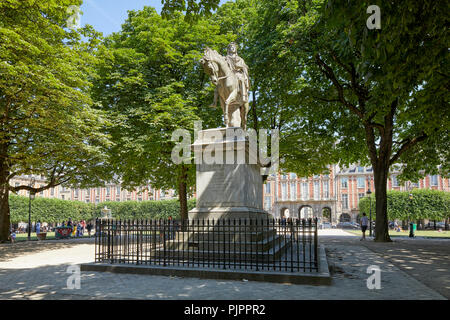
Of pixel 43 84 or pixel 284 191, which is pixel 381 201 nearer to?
pixel 43 84

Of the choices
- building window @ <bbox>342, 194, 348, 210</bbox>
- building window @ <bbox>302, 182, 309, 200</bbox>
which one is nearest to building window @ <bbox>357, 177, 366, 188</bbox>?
building window @ <bbox>342, 194, 348, 210</bbox>

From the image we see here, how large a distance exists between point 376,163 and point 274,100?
7.36 m

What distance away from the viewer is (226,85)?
11062mm

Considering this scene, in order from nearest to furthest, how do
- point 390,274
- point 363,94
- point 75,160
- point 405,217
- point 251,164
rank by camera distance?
point 390,274
point 251,164
point 363,94
point 75,160
point 405,217

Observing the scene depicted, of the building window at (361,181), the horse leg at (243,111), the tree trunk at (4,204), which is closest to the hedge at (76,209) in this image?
the tree trunk at (4,204)

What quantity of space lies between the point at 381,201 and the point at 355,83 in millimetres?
6442

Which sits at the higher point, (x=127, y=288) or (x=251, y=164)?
(x=251, y=164)

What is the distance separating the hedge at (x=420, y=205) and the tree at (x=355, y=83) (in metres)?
33.4

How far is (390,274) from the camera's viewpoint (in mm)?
8266

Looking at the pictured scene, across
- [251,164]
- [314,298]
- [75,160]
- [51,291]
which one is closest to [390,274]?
[314,298]

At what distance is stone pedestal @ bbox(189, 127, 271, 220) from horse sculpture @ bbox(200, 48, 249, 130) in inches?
34.3

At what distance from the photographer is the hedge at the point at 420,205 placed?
51.2 meters

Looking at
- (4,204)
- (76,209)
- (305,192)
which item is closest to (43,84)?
(4,204)

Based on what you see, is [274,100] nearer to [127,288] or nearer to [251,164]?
[251,164]
